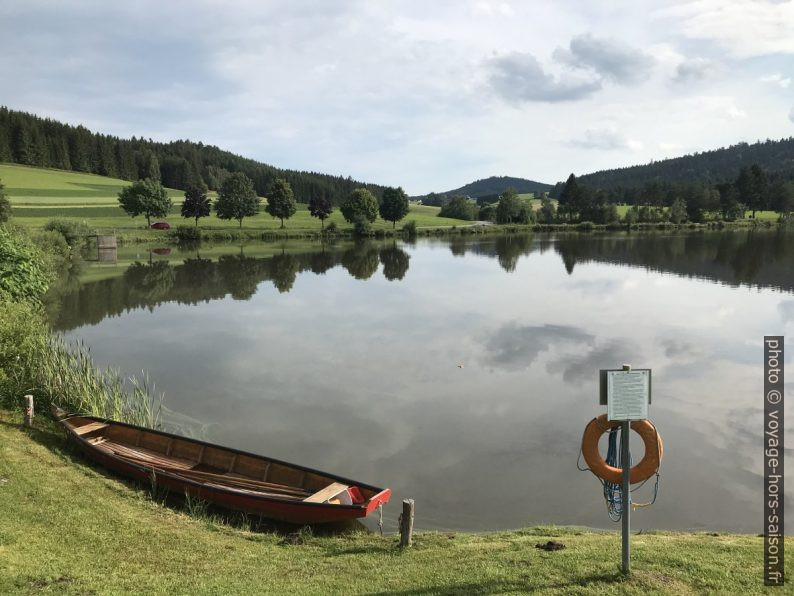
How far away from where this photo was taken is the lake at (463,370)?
13.6m

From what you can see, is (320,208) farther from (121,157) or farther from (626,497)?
(626,497)

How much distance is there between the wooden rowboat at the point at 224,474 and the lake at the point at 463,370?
173 cm

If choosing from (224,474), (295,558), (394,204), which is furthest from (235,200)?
(295,558)

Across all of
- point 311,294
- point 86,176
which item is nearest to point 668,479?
point 311,294

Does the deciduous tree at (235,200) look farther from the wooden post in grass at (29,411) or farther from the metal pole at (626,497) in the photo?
the metal pole at (626,497)

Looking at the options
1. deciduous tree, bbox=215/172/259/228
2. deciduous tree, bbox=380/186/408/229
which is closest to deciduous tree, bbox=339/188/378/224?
deciduous tree, bbox=380/186/408/229

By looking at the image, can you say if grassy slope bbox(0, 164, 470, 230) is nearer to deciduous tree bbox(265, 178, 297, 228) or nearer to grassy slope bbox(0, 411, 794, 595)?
deciduous tree bbox(265, 178, 297, 228)

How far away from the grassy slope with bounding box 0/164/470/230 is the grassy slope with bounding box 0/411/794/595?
8894 cm

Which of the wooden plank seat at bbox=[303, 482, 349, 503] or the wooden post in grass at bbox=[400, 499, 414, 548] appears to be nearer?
the wooden post in grass at bbox=[400, 499, 414, 548]

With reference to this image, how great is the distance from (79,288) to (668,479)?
4529 centimetres

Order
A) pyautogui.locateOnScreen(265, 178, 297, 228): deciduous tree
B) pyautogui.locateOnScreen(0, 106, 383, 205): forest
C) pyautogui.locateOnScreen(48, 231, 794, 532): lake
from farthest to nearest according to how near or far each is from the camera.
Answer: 1. pyautogui.locateOnScreen(0, 106, 383, 205): forest
2. pyautogui.locateOnScreen(265, 178, 297, 228): deciduous tree
3. pyautogui.locateOnScreen(48, 231, 794, 532): lake

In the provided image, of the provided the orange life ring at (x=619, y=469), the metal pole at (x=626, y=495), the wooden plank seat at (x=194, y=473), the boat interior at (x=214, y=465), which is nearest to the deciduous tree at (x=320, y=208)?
the boat interior at (x=214, y=465)

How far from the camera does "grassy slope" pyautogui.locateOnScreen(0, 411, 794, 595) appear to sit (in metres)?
7.61

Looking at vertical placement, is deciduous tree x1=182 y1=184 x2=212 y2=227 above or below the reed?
above
